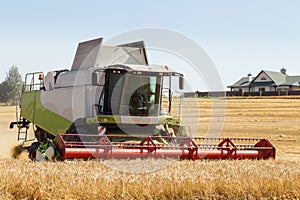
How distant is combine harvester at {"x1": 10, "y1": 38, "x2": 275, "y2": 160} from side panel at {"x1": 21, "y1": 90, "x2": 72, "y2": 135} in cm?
3

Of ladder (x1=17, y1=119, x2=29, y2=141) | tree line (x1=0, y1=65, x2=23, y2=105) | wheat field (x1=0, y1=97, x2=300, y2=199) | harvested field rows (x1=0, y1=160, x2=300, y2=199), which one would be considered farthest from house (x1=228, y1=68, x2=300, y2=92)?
harvested field rows (x1=0, y1=160, x2=300, y2=199)

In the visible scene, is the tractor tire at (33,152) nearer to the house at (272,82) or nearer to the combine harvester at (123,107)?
the combine harvester at (123,107)

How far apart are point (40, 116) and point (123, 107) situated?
3.49 metres

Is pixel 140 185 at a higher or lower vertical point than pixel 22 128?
higher

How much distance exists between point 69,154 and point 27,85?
790 cm

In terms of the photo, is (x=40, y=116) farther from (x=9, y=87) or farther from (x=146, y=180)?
(x=9, y=87)

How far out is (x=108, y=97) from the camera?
10398 mm

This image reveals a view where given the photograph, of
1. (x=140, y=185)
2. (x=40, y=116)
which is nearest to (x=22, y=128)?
(x=40, y=116)

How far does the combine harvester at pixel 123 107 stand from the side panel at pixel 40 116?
3 cm

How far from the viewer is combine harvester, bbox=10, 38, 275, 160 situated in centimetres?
905

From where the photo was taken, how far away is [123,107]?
33.5 ft

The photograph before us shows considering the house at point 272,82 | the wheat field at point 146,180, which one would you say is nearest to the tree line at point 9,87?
the house at point 272,82

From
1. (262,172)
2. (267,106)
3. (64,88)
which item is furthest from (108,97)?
(267,106)

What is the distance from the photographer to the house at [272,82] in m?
64.4
